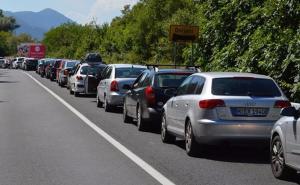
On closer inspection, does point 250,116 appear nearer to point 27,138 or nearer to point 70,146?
point 70,146

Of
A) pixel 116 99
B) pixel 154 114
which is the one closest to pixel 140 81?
pixel 154 114

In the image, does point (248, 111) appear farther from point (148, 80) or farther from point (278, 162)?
point (148, 80)

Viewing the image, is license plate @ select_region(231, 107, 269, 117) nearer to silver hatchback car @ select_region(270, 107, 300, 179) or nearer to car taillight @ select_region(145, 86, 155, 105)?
silver hatchback car @ select_region(270, 107, 300, 179)

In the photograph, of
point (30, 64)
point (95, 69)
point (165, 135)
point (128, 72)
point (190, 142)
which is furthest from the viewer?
point (30, 64)

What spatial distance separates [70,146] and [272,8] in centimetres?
837

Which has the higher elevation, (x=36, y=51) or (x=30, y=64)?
(x=36, y=51)

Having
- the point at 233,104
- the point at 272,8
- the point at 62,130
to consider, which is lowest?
the point at 62,130

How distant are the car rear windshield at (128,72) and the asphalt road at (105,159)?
428cm

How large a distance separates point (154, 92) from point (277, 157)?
20.1ft

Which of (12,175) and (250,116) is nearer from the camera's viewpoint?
(12,175)

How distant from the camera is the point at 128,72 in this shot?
22.3 m

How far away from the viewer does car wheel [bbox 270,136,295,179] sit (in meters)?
9.49

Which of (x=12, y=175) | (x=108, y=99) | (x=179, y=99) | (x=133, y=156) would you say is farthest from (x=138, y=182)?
(x=108, y=99)

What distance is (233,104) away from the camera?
37.4ft
